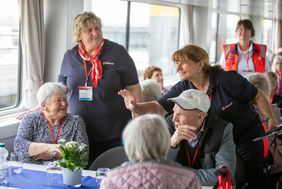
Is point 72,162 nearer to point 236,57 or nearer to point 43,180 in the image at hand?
point 43,180

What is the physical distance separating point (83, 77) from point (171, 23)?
560 cm

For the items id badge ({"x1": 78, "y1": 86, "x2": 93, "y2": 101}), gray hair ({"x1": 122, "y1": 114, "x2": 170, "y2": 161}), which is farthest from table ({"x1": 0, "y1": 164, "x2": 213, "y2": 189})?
id badge ({"x1": 78, "y1": 86, "x2": 93, "y2": 101})

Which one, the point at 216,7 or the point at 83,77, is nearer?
the point at 83,77

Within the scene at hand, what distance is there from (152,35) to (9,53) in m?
4.22

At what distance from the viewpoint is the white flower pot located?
2.69m

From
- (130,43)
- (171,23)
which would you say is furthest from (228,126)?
(171,23)

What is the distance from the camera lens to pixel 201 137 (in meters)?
2.97

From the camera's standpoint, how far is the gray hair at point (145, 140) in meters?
1.98

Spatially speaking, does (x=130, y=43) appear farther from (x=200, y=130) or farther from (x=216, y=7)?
(x=200, y=130)

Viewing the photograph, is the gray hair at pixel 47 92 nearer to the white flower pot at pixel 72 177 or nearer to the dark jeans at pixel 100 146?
the dark jeans at pixel 100 146

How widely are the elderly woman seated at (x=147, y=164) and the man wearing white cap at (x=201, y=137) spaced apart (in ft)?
2.96

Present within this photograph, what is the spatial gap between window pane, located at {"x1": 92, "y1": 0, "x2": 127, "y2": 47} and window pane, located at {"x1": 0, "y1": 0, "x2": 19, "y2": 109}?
1.75m

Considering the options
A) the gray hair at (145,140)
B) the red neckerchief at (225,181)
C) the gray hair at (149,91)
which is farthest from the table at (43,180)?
the gray hair at (149,91)

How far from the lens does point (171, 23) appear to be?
30.0 feet
